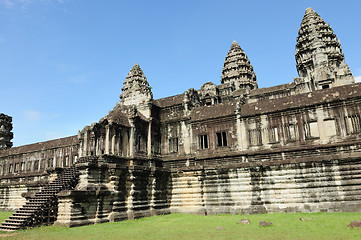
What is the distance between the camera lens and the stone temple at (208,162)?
18938 mm

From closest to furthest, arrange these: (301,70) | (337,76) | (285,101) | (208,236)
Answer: (208,236) → (285,101) → (337,76) → (301,70)

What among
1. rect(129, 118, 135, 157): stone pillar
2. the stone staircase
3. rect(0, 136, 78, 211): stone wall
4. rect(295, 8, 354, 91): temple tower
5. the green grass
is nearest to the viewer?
the green grass

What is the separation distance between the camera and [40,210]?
1811 cm

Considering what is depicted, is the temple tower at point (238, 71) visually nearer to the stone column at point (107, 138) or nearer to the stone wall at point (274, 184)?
the stone wall at point (274, 184)

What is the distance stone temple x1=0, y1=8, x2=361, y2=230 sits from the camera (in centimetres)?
1894

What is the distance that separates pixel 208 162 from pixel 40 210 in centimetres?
1335

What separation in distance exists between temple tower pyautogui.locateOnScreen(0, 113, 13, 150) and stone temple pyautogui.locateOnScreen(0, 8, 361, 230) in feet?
67.8

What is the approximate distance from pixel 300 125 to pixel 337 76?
73.5 feet

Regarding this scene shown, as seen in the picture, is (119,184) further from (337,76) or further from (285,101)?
(337,76)

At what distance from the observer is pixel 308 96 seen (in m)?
22.8

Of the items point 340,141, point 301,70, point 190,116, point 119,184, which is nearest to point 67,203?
point 119,184

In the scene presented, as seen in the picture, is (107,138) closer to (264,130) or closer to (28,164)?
(264,130)

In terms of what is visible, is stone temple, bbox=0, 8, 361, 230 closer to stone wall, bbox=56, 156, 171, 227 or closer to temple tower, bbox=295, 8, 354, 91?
stone wall, bbox=56, 156, 171, 227

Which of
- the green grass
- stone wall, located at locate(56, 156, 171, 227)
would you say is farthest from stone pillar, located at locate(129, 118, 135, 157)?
the green grass
